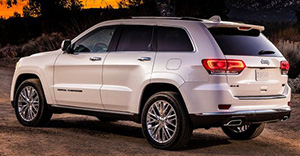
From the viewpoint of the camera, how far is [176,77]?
8.36 meters

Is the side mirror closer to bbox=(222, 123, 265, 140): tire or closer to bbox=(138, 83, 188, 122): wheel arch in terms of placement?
bbox=(138, 83, 188, 122): wheel arch

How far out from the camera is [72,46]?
10.1m

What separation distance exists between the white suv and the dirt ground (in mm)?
349

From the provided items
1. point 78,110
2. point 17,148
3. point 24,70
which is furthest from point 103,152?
point 24,70

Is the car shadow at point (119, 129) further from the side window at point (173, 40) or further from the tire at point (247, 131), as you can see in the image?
the side window at point (173, 40)

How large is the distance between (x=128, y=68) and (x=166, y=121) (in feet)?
3.28

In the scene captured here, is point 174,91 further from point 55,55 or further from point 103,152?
point 55,55

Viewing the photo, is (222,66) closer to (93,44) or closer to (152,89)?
(152,89)

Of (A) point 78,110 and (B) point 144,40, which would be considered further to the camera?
(A) point 78,110

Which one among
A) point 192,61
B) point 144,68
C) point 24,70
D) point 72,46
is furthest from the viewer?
point 24,70

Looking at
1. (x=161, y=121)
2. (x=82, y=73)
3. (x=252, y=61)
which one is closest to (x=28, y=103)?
(x=82, y=73)

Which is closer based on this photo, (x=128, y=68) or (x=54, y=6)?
(x=128, y=68)

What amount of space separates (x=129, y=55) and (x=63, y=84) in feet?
4.92

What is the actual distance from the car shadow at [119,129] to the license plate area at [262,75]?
134 centimetres
